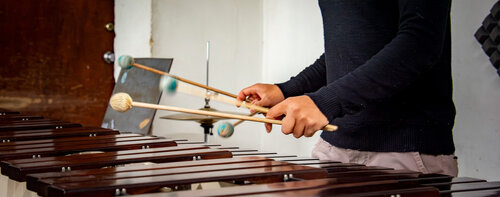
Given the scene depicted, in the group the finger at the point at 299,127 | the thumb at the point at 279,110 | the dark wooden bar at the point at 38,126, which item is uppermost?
the dark wooden bar at the point at 38,126

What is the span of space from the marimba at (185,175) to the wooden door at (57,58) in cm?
250

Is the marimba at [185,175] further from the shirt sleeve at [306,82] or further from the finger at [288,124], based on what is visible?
the shirt sleeve at [306,82]

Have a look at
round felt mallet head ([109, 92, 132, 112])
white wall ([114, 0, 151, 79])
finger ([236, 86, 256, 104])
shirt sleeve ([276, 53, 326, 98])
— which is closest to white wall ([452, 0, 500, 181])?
shirt sleeve ([276, 53, 326, 98])

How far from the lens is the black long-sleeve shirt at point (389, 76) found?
1.57 meters

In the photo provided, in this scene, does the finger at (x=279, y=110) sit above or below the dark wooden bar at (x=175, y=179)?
above

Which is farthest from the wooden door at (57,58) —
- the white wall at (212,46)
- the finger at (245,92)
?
the finger at (245,92)

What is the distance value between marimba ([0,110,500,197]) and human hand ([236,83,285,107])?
19 cm

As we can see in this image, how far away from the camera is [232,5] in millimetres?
4980

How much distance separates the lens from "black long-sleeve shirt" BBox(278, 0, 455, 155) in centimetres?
157

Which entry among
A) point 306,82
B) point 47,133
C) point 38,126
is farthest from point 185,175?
point 38,126

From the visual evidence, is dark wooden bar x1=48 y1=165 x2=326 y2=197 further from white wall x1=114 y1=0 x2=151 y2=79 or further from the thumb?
white wall x1=114 y1=0 x2=151 y2=79

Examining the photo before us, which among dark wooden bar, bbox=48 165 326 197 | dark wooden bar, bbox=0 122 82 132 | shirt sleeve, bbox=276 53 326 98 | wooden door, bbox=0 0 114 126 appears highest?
wooden door, bbox=0 0 114 126

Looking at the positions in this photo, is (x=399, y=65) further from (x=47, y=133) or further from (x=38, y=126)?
(x=38, y=126)

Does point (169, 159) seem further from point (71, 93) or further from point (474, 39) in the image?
point (71, 93)
